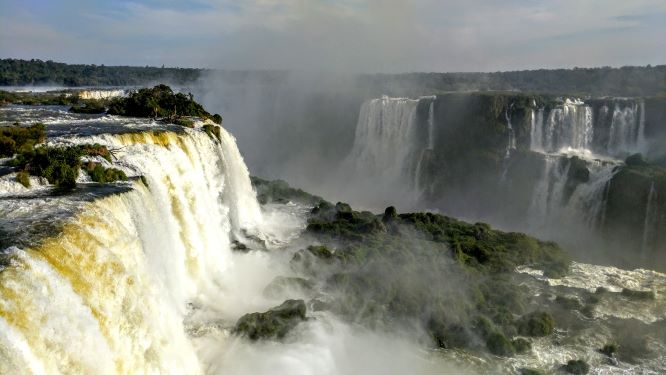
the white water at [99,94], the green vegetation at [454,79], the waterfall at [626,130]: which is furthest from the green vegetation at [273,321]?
the green vegetation at [454,79]

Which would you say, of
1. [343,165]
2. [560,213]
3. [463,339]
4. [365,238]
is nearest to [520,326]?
[463,339]

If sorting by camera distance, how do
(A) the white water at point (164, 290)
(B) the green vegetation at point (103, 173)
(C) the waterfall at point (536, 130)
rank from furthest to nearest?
(C) the waterfall at point (536, 130), (B) the green vegetation at point (103, 173), (A) the white water at point (164, 290)

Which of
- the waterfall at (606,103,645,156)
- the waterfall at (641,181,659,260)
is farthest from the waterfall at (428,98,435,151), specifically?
the waterfall at (641,181,659,260)

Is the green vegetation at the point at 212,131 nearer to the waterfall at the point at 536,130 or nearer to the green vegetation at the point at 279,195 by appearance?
the green vegetation at the point at 279,195

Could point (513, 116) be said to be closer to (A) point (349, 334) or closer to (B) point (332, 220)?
(B) point (332, 220)

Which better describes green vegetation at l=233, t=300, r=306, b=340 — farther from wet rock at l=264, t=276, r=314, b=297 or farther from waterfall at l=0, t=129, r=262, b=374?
waterfall at l=0, t=129, r=262, b=374

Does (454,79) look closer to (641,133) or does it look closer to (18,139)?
(641,133)
